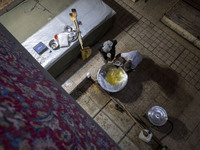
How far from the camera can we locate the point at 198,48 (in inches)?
187

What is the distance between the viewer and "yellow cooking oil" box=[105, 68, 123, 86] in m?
3.94


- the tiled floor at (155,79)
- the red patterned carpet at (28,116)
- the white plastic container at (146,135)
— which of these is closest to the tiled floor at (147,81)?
the tiled floor at (155,79)

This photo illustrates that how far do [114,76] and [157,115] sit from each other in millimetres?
1525

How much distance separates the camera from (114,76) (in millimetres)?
3973

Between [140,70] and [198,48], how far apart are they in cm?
206

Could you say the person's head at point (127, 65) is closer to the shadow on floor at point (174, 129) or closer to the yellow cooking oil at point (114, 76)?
the yellow cooking oil at point (114, 76)

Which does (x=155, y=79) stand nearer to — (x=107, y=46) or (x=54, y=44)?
(x=107, y=46)

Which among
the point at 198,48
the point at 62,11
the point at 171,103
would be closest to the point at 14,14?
the point at 62,11

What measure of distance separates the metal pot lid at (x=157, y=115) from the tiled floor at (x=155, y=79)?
0.92 ft

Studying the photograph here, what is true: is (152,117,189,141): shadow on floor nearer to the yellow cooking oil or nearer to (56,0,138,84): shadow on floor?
the yellow cooking oil

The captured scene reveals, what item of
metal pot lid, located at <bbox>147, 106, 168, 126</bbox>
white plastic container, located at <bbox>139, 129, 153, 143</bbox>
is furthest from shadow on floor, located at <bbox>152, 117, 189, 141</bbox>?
white plastic container, located at <bbox>139, 129, 153, 143</bbox>

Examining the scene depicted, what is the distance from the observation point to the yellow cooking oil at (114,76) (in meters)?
3.94

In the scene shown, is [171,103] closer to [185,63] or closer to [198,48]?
[185,63]

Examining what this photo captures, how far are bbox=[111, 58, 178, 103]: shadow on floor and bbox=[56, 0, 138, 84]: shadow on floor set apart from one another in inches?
53.8
